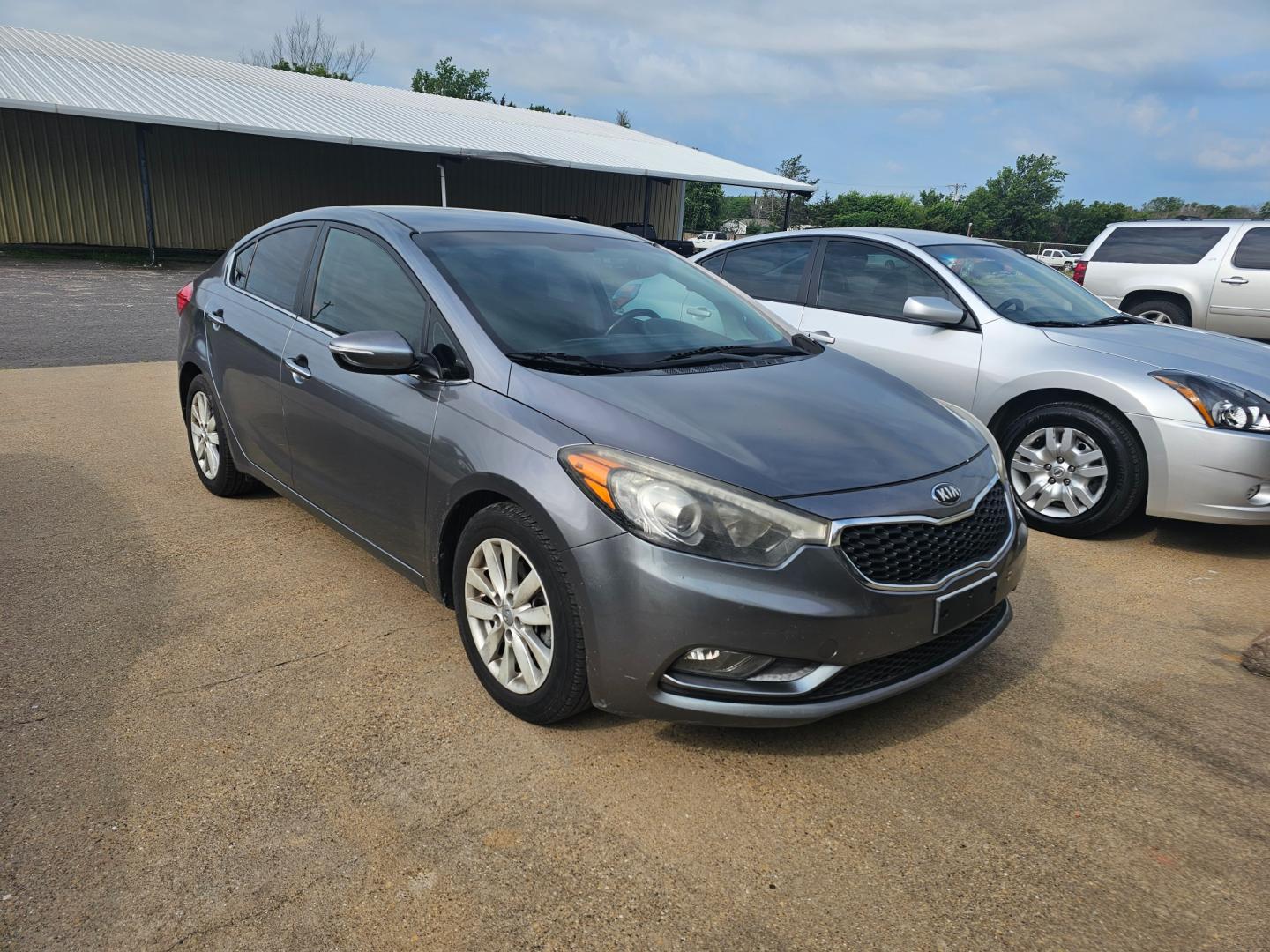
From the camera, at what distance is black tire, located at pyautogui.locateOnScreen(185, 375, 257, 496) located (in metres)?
4.76

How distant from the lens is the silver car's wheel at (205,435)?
16.1 feet

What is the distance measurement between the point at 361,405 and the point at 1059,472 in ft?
12.2

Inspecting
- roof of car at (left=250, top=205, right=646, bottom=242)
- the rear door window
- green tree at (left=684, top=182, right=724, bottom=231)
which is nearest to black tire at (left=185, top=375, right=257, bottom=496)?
roof of car at (left=250, top=205, right=646, bottom=242)

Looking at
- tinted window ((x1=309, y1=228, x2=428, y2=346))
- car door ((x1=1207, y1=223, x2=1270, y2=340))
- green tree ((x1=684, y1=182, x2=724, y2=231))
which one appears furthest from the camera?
green tree ((x1=684, y1=182, x2=724, y2=231))

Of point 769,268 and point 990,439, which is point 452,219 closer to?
point 990,439

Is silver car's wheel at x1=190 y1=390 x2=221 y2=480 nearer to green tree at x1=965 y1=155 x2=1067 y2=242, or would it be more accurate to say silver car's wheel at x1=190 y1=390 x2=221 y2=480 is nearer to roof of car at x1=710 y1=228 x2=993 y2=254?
roof of car at x1=710 y1=228 x2=993 y2=254

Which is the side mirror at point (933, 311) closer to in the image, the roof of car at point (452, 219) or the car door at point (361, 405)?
the roof of car at point (452, 219)

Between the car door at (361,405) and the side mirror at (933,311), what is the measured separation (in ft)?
10.3

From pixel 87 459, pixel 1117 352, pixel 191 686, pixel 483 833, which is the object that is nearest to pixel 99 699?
pixel 191 686

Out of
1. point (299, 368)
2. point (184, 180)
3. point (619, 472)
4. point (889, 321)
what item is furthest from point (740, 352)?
point (184, 180)

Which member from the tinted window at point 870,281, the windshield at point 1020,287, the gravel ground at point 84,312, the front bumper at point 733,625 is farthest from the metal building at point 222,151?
the front bumper at point 733,625

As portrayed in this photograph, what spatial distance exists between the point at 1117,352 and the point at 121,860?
500cm

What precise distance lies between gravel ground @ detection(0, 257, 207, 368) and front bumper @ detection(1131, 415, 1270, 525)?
9.45m

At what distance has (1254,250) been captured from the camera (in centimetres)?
1102
